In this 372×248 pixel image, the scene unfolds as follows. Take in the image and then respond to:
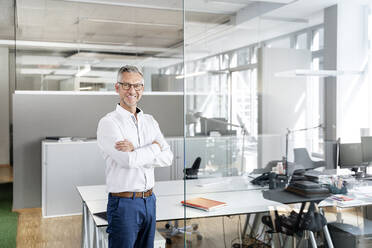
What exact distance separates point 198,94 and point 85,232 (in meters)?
1.69

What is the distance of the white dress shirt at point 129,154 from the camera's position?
249cm

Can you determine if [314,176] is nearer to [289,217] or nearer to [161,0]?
A: [289,217]

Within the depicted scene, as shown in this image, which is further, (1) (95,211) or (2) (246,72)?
(1) (95,211)

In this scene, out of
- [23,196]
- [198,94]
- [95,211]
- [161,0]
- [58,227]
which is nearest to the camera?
[198,94]

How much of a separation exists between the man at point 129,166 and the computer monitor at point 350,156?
3.47 feet

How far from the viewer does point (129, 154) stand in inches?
95.8

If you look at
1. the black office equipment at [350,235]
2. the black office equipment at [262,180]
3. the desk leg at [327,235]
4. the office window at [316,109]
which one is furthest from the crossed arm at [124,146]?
the black office equipment at [350,235]

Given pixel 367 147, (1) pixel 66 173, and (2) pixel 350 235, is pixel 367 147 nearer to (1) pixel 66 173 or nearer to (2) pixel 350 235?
(2) pixel 350 235

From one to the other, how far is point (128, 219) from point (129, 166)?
32 cm

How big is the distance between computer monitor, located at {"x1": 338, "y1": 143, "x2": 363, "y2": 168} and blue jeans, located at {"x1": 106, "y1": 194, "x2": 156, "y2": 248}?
3.85 ft

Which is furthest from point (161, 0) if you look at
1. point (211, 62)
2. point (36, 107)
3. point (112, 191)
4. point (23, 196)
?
point (112, 191)

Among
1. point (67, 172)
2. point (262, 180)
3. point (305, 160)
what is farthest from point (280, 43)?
point (67, 172)

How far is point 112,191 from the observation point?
252cm

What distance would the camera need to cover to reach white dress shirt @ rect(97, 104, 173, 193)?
98.0 inches
